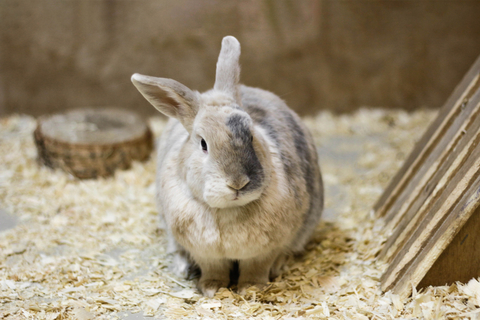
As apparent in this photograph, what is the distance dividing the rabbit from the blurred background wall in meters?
2.89

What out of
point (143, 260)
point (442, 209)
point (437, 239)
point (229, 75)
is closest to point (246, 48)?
point (229, 75)

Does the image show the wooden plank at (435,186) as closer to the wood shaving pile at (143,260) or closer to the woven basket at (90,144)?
the wood shaving pile at (143,260)

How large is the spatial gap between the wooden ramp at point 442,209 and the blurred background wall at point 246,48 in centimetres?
273

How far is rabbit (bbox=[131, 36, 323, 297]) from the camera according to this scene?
2.43 metres

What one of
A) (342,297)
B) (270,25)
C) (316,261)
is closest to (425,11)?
(270,25)

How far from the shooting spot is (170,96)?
2.63 metres

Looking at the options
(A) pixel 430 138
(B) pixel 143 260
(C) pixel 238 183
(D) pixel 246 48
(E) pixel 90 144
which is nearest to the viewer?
(C) pixel 238 183

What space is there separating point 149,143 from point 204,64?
1508mm

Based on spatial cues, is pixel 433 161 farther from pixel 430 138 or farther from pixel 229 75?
pixel 229 75

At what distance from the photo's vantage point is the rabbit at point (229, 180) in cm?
243

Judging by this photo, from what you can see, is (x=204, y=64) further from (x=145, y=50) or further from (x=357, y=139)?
(x=357, y=139)

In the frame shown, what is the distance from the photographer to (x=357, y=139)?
18.9 ft

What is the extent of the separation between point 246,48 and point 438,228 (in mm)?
3893

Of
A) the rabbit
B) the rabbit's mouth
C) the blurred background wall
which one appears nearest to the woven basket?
the blurred background wall
